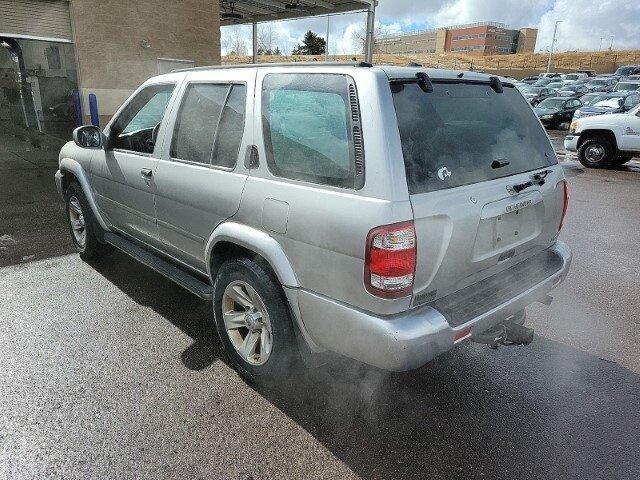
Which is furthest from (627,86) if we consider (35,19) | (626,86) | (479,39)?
(479,39)

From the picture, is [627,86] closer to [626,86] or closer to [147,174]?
[626,86]

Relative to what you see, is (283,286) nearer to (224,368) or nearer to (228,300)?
(228,300)

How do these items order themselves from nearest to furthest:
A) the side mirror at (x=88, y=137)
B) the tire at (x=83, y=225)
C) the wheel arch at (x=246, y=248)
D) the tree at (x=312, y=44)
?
1. the wheel arch at (x=246, y=248)
2. the side mirror at (x=88, y=137)
3. the tire at (x=83, y=225)
4. the tree at (x=312, y=44)

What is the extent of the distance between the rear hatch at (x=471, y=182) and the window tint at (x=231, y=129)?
999 mm

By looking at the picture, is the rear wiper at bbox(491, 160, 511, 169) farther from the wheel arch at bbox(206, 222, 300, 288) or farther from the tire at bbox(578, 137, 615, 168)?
the tire at bbox(578, 137, 615, 168)

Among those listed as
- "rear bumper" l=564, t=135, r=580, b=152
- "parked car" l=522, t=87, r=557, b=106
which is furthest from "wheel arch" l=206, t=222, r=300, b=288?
"parked car" l=522, t=87, r=557, b=106

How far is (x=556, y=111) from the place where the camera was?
2050 cm

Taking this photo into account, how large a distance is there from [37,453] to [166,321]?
1449 millimetres

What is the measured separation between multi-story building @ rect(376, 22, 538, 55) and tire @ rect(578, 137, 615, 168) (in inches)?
4792

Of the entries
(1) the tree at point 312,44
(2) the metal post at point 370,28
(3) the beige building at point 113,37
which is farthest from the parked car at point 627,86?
(1) the tree at point 312,44

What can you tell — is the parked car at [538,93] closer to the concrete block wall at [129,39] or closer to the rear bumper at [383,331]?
the concrete block wall at [129,39]

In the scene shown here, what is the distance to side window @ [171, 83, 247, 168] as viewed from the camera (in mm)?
2871

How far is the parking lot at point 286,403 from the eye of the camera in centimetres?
236

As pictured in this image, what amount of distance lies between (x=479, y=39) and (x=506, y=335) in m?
143
